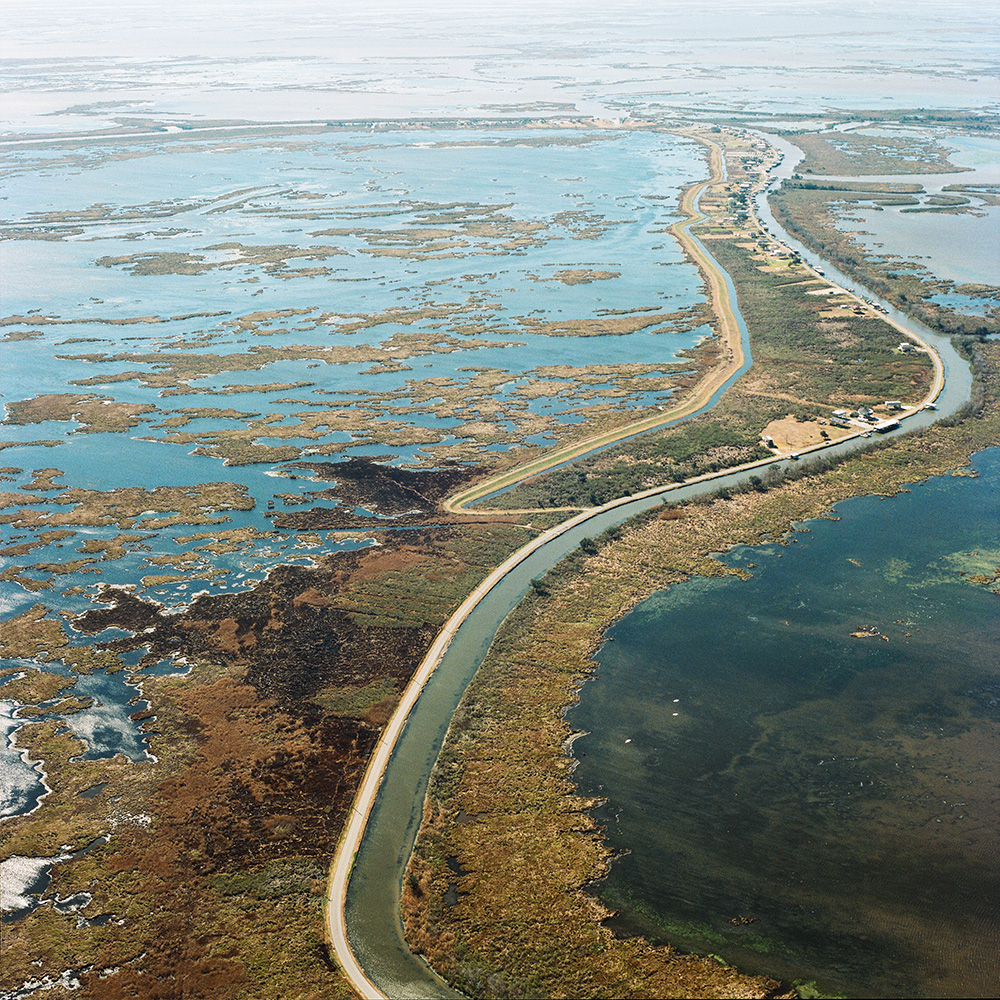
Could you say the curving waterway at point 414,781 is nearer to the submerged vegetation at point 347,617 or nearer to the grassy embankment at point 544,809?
the grassy embankment at point 544,809

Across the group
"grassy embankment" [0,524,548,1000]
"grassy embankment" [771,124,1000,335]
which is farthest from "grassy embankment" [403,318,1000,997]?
"grassy embankment" [771,124,1000,335]

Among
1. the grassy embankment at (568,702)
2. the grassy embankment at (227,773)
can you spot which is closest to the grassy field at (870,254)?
the grassy embankment at (568,702)

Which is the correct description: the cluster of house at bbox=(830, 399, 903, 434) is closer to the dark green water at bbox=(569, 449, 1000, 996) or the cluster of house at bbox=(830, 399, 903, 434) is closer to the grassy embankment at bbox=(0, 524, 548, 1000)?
the dark green water at bbox=(569, 449, 1000, 996)

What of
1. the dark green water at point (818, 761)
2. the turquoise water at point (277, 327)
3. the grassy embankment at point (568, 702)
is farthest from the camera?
the turquoise water at point (277, 327)

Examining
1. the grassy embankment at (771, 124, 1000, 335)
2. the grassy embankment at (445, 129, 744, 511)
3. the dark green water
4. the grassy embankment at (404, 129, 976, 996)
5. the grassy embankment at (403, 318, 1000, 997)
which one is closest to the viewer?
the grassy embankment at (403, 318, 1000, 997)

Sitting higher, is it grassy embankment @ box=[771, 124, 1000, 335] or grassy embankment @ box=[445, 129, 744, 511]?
grassy embankment @ box=[771, 124, 1000, 335]

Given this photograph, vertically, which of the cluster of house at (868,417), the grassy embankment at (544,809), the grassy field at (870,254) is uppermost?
the grassy field at (870,254)

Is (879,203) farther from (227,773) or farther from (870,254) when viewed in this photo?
(227,773)
